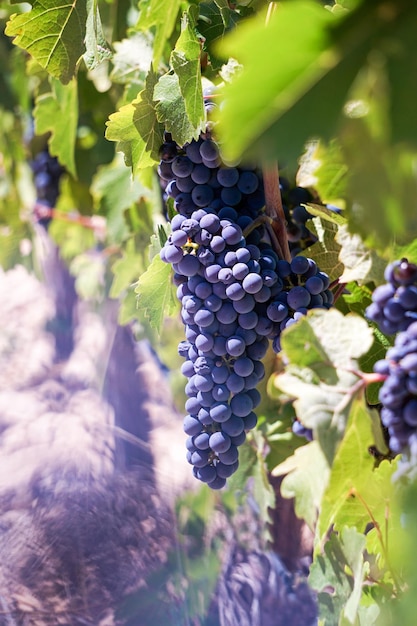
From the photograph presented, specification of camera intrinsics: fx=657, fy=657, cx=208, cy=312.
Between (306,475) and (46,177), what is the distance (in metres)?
0.99

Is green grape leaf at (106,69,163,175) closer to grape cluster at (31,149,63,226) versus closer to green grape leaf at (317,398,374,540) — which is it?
green grape leaf at (317,398,374,540)

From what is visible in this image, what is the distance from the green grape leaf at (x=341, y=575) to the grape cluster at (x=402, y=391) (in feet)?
0.56

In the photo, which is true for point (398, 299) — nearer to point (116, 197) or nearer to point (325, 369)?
Result: point (325, 369)

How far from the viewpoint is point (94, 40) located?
67 centimetres

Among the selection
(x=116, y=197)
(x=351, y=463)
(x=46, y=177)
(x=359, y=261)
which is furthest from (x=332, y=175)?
(x=46, y=177)

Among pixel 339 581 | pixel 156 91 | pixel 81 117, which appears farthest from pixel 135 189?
pixel 339 581

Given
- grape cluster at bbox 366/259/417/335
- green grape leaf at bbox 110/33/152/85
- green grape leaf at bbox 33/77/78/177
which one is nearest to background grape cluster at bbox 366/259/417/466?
grape cluster at bbox 366/259/417/335

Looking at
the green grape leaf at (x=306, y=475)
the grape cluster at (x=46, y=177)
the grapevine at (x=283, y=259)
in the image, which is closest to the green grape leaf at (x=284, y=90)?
the grapevine at (x=283, y=259)

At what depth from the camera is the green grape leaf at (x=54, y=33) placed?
0.67 meters

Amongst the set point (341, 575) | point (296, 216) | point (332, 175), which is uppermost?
point (332, 175)

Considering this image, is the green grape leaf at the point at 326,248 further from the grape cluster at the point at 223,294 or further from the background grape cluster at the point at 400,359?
the background grape cluster at the point at 400,359

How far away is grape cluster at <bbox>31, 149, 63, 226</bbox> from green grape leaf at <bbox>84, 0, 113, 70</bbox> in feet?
2.25

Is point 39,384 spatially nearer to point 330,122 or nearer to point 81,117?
point 81,117

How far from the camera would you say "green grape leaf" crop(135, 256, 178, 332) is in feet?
2.21
